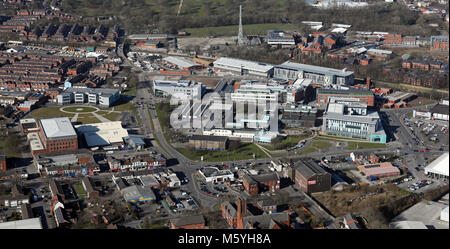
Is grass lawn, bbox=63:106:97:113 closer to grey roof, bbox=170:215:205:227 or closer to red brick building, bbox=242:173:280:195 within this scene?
red brick building, bbox=242:173:280:195

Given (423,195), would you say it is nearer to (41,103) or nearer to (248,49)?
(41,103)

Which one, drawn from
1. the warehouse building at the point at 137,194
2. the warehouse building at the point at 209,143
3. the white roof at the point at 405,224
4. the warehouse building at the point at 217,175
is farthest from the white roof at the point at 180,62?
the white roof at the point at 405,224

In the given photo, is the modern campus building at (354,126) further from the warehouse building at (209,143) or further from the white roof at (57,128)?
the white roof at (57,128)

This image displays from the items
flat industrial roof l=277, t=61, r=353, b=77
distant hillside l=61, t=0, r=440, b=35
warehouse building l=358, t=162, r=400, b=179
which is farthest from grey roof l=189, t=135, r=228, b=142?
distant hillside l=61, t=0, r=440, b=35

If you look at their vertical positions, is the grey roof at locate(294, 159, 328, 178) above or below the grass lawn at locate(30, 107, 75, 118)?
below

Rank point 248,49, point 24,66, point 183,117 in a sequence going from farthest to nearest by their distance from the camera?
point 248,49
point 24,66
point 183,117
